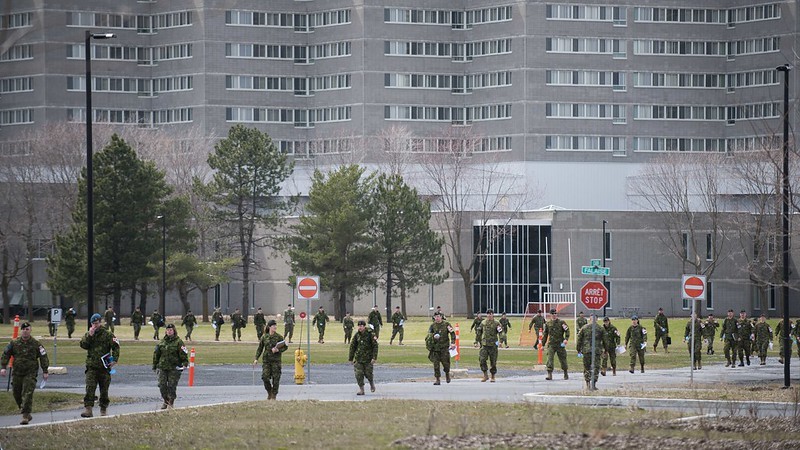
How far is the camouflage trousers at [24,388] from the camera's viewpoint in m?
23.6

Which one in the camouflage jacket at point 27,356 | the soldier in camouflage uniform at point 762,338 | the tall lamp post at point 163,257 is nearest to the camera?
the camouflage jacket at point 27,356

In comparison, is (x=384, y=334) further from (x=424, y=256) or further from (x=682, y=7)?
(x=682, y=7)

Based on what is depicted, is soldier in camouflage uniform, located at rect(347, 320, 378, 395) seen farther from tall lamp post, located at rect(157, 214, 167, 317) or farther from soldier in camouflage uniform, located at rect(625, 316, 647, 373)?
tall lamp post, located at rect(157, 214, 167, 317)

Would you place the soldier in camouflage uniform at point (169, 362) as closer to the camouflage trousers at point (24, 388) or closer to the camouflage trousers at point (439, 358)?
the camouflage trousers at point (24, 388)

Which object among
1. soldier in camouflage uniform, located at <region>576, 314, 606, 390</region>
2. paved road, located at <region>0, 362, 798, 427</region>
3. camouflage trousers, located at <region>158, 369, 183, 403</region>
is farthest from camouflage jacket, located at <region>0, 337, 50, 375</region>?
soldier in camouflage uniform, located at <region>576, 314, 606, 390</region>

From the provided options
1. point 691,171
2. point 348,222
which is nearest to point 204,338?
point 348,222

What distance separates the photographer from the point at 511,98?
401ft

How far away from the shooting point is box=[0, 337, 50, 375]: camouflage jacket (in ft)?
79.3

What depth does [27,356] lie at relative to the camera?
958 inches

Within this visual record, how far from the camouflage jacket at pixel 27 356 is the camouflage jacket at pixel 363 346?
718cm

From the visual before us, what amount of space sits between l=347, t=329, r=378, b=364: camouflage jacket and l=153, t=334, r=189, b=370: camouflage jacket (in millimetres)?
4496

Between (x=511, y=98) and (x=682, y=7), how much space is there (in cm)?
1729

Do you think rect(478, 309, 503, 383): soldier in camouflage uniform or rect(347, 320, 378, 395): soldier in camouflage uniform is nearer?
rect(347, 320, 378, 395): soldier in camouflage uniform

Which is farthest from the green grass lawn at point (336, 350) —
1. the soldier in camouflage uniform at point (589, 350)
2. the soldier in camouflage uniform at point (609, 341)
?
the soldier in camouflage uniform at point (589, 350)
